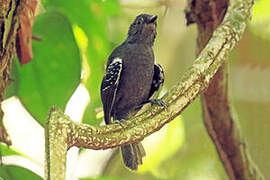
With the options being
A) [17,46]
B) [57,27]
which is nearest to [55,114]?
[17,46]

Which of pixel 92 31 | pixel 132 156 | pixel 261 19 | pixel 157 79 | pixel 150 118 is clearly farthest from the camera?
pixel 261 19

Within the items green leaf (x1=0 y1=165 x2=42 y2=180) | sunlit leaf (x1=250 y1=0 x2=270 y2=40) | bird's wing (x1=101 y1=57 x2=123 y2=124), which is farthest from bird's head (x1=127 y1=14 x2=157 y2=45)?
sunlit leaf (x1=250 y1=0 x2=270 y2=40)

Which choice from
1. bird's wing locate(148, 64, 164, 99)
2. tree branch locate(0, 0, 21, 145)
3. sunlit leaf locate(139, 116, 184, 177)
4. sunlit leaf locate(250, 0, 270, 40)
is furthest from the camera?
sunlit leaf locate(139, 116, 184, 177)

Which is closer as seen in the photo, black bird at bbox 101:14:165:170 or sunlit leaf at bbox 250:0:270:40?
black bird at bbox 101:14:165:170

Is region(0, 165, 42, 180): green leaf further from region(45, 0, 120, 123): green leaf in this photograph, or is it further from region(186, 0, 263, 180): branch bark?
region(186, 0, 263, 180): branch bark

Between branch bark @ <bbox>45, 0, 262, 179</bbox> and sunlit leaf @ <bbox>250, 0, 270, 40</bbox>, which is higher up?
sunlit leaf @ <bbox>250, 0, 270, 40</bbox>

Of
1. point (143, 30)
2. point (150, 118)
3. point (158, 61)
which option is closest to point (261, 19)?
point (158, 61)

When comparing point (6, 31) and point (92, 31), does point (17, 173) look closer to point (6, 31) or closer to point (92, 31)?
point (6, 31)

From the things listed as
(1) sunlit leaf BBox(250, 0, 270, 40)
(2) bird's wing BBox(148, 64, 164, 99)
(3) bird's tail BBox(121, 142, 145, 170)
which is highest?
(1) sunlit leaf BBox(250, 0, 270, 40)
